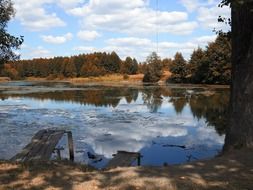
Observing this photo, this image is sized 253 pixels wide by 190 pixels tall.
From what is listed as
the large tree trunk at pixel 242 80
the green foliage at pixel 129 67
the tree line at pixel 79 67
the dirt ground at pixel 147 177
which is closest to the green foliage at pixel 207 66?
the green foliage at pixel 129 67

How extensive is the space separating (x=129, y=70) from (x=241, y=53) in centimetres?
13587

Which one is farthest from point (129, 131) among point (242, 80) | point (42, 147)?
point (242, 80)

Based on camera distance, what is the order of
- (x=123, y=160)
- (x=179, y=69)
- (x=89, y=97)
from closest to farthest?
(x=123, y=160) → (x=89, y=97) → (x=179, y=69)

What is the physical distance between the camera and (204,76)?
8575 cm

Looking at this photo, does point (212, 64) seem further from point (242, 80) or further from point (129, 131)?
point (242, 80)

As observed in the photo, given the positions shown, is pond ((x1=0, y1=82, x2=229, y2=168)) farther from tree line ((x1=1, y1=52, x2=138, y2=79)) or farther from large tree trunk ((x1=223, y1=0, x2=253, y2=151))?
tree line ((x1=1, y1=52, x2=138, y2=79))

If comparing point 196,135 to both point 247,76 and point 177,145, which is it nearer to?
point 177,145

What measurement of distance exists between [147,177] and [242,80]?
3848mm

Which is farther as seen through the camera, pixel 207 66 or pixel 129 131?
pixel 207 66

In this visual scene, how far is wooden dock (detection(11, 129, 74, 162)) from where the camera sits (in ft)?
47.1

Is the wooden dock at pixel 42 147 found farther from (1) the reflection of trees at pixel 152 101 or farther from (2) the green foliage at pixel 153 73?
(2) the green foliage at pixel 153 73

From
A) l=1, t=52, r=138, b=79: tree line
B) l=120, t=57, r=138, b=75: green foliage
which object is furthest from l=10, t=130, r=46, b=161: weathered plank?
l=120, t=57, r=138, b=75: green foliage

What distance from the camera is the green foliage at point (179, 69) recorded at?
316 ft

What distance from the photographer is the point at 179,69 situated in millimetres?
98250
